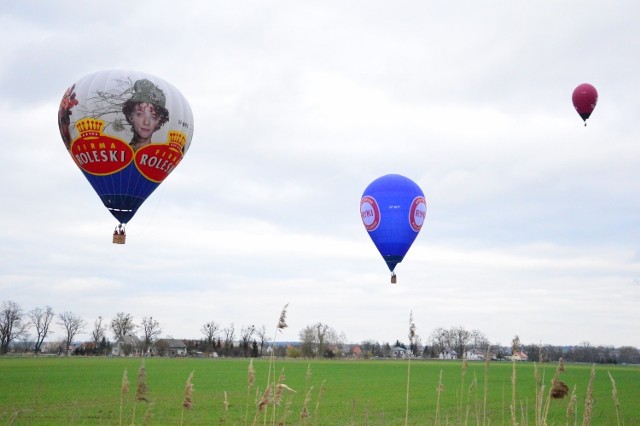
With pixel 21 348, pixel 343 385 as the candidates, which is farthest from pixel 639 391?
pixel 21 348

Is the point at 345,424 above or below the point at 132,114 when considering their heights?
below

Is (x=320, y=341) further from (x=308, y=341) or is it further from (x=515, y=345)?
(x=515, y=345)

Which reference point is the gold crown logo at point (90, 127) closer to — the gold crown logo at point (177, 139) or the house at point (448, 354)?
the gold crown logo at point (177, 139)

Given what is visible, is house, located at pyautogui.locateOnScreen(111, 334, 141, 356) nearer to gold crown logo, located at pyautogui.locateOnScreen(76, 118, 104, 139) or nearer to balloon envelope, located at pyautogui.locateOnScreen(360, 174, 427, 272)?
balloon envelope, located at pyautogui.locateOnScreen(360, 174, 427, 272)

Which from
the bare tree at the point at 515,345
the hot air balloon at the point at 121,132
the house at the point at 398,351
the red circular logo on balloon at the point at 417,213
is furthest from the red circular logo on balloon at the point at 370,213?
the house at the point at 398,351

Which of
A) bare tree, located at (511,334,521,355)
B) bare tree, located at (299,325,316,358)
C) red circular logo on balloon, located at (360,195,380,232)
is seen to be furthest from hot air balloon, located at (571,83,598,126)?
bare tree, located at (299,325,316,358)

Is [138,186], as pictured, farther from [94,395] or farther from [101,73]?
[94,395]

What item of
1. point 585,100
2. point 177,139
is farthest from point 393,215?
point 177,139
